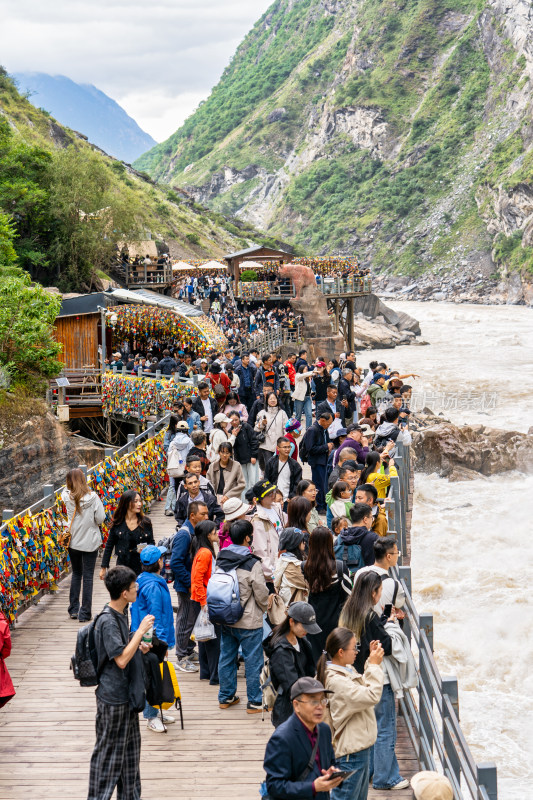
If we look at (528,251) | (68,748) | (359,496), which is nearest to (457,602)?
(359,496)

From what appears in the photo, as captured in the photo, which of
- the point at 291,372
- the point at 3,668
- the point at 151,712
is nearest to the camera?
the point at 3,668

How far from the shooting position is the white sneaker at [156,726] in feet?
22.0

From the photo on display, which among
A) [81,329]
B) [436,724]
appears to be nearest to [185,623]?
[436,724]

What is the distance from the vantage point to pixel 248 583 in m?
6.54

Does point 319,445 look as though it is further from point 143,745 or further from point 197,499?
point 143,745

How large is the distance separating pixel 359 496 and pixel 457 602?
938cm

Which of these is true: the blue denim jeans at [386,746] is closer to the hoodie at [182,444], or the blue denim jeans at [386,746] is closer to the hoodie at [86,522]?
the hoodie at [86,522]

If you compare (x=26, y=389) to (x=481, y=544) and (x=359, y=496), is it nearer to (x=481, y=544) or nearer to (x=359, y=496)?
(x=481, y=544)

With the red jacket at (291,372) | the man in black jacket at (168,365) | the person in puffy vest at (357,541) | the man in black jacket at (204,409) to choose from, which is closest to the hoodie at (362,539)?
the person in puffy vest at (357,541)

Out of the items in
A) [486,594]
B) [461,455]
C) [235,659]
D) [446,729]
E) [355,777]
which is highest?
[446,729]

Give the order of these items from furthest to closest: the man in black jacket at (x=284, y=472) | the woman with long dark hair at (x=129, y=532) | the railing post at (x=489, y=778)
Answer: the man in black jacket at (x=284, y=472)
the woman with long dark hair at (x=129, y=532)
the railing post at (x=489, y=778)

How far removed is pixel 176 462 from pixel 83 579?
264 cm

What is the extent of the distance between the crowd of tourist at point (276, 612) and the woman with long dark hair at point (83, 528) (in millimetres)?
14

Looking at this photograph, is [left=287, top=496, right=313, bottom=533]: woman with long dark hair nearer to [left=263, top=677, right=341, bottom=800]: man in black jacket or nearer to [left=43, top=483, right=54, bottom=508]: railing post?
[left=263, top=677, right=341, bottom=800]: man in black jacket
